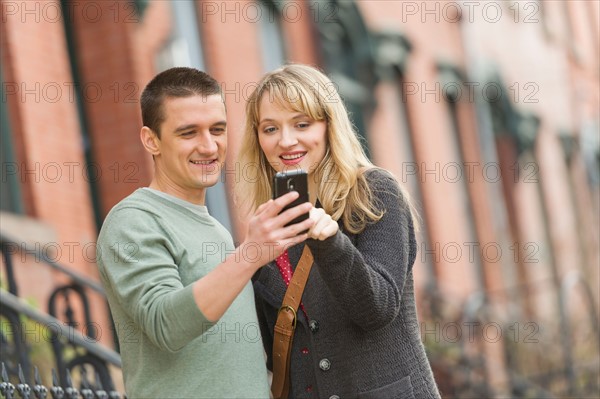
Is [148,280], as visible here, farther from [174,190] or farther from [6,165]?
[6,165]

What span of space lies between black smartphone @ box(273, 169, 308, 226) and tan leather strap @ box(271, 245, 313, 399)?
575mm

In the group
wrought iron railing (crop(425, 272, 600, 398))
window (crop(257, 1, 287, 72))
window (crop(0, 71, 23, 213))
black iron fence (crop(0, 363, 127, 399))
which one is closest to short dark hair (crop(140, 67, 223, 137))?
black iron fence (crop(0, 363, 127, 399))

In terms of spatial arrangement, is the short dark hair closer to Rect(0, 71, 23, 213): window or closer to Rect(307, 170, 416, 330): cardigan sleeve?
Rect(307, 170, 416, 330): cardigan sleeve

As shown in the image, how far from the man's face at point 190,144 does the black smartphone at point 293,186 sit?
0.44 m

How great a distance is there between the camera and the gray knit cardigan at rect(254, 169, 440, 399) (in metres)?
3.57

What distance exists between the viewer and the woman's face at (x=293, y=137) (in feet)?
12.2

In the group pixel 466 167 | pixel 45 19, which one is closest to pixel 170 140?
pixel 45 19

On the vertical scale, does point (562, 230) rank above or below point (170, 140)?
below

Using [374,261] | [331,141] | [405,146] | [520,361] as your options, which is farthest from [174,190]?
[405,146]

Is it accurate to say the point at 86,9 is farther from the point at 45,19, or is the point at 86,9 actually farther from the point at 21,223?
the point at 21,223

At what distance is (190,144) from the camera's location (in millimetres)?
3527

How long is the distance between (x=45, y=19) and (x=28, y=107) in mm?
752

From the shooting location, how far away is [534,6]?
2348cm

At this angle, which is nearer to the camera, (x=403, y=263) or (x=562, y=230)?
(x=403, y=263)
